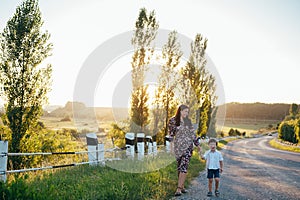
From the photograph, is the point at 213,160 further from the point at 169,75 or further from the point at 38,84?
the point at 169,75

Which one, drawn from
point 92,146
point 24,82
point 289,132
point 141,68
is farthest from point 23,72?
point 289,132

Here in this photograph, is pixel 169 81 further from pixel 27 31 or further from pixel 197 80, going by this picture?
pixel 27 31

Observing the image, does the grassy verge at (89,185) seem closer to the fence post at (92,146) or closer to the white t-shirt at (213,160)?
the fence post at (92,146)

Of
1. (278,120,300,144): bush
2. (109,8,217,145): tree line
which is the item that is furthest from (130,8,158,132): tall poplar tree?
(278,120,300,144): bush

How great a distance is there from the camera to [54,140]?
1403 cm

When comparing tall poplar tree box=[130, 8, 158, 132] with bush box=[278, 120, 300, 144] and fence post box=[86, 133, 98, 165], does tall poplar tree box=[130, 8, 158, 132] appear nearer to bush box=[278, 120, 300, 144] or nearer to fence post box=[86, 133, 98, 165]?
fence post box=[86, 133, 98, 165]

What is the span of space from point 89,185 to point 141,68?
15.8 m

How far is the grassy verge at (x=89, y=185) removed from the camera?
4.38 m

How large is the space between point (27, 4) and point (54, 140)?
19.6 feet

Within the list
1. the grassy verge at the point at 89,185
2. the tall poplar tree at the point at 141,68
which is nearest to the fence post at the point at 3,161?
the grassy verge at the point at 89,185

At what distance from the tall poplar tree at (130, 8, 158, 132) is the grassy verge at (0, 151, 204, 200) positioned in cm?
1237

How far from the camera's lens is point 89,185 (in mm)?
6367

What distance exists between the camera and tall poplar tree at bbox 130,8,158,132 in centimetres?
2120

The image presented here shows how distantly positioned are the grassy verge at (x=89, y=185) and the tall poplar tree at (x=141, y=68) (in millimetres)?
12365
